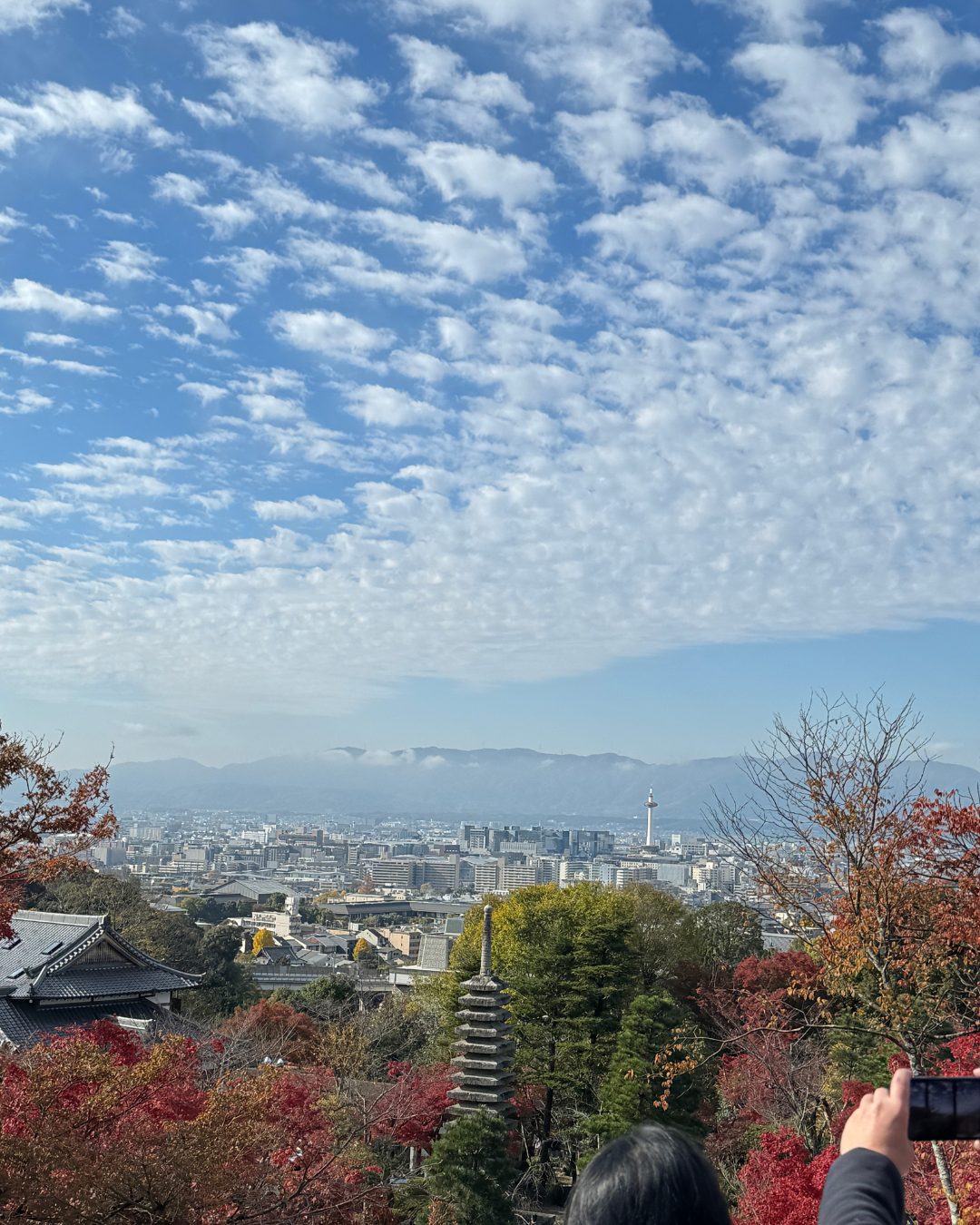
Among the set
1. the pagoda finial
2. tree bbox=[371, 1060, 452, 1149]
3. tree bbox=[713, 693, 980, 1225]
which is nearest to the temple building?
tree bbox=[371, 1060, 452, 1149]

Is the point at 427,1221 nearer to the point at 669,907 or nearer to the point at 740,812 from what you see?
the point at 740,812

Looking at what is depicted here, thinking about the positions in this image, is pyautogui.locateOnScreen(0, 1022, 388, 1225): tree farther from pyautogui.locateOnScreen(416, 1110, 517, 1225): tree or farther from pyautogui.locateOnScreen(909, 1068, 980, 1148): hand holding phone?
pyautogui.locateOnScreen(909, 1068, 980, 1148): hand holding phone

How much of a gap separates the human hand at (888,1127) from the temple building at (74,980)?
19456 mm

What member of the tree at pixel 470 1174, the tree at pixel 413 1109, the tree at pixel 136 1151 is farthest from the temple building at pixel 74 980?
the tree at pixel 136 1151

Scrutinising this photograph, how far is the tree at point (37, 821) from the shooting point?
830cm

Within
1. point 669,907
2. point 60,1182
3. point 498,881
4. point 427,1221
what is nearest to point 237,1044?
point 427,1221

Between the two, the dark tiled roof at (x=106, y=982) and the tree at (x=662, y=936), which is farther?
the tree at (x=662, y=936)

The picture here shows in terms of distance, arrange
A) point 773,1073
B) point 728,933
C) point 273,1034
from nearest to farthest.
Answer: point 773,1073 < point 273,1034 < point 728,933

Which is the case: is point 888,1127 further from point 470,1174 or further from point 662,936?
point 662,936

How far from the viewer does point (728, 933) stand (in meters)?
32.1

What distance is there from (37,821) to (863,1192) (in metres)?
8.15

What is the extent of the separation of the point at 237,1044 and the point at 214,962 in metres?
17.0

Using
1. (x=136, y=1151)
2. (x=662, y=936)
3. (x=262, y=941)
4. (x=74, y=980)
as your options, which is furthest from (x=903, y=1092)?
(x=262, y=941)

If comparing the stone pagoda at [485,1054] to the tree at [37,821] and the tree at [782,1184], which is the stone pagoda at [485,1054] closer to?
the tree at [782,1184]
